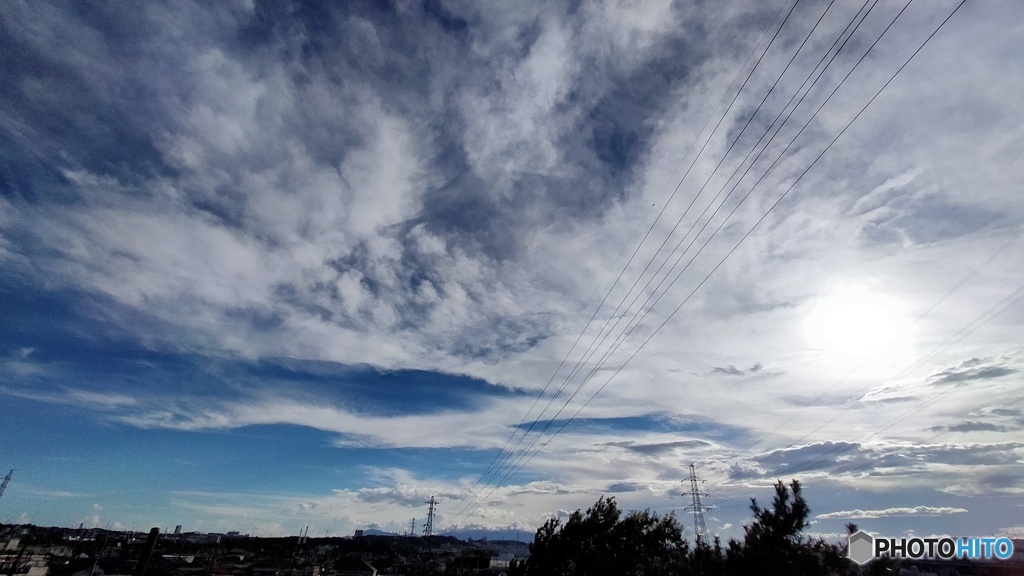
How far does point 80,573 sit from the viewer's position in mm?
57375

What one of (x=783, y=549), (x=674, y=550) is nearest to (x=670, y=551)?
(x=674, y=550)

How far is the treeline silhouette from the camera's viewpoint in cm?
1838

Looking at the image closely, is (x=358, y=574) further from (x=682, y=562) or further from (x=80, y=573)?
(x=682, y=562)

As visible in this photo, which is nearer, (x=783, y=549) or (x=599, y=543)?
(x=783, y=549)

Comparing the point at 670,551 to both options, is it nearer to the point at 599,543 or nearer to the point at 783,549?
the point at 599,543

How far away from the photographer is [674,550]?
95.2 feet

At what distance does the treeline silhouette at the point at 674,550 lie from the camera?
723 inches

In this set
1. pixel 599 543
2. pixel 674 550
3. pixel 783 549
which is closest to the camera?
pixel 783 549

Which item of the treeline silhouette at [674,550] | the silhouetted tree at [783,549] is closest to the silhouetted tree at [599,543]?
the treeline silhouette at [674,550]

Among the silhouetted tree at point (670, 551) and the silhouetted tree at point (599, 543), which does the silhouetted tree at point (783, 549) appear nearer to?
the silhouetted tree at point (670, 551)

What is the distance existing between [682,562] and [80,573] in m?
76.9

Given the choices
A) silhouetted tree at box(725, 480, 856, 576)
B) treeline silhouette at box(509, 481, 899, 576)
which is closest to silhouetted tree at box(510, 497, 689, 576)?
treeline silhouette at box(509, 481, 899, 576)

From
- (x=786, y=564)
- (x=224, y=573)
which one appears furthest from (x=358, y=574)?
(x=786, y=564)

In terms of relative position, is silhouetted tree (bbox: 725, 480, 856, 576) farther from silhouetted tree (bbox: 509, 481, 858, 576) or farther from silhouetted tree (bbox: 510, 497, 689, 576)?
silhouetted tree (bbox: 510, 497, 689, 576)
